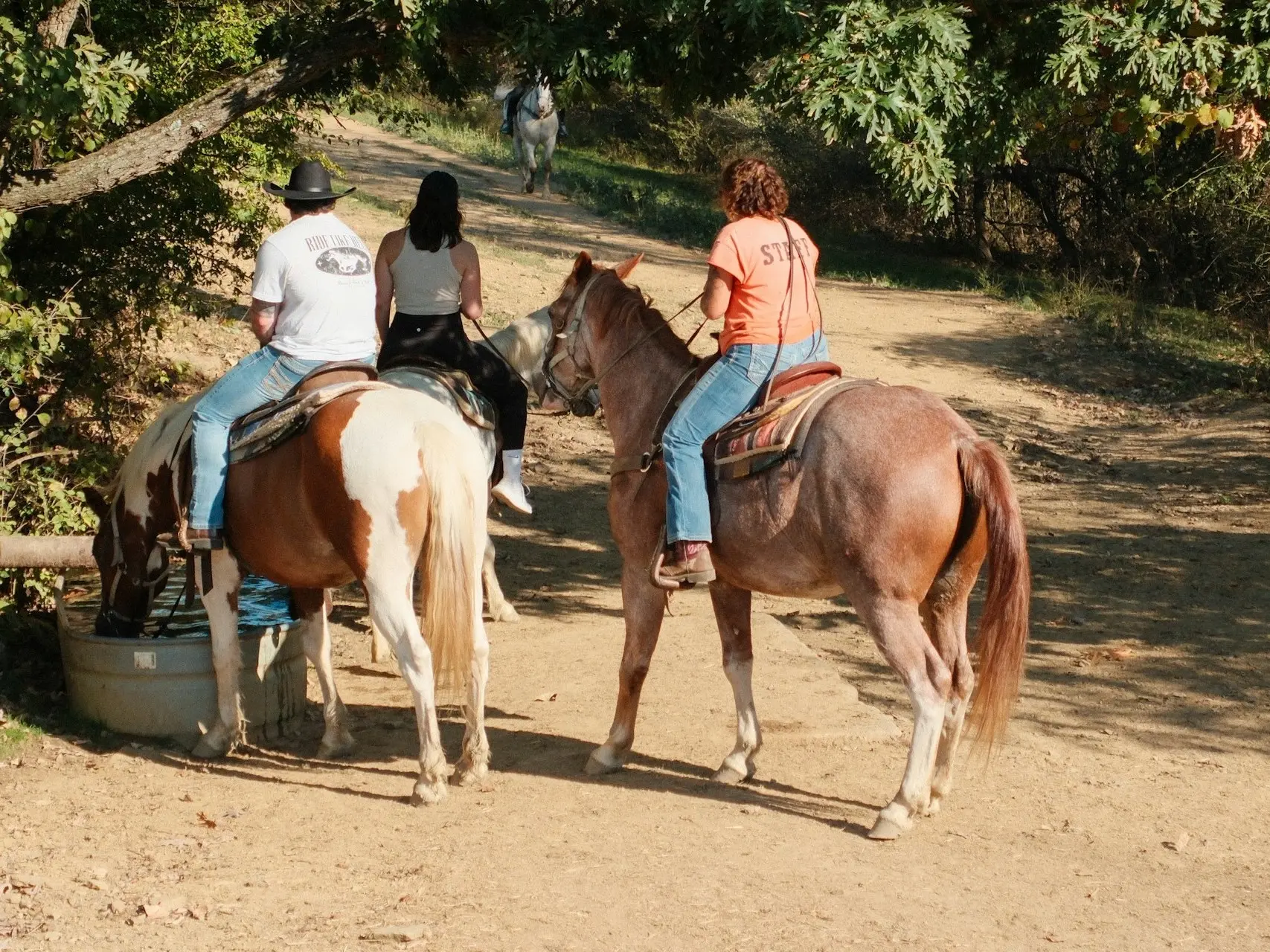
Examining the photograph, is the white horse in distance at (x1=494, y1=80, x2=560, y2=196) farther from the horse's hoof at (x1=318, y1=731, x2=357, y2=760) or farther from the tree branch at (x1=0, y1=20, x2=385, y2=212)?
the horse's hoof at (x1=318, y1=731, x2=357, y2=760)

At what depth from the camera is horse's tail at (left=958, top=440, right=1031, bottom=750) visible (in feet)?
17.5

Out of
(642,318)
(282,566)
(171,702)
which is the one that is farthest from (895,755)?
(171,702)

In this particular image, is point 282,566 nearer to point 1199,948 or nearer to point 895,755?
point 895,755

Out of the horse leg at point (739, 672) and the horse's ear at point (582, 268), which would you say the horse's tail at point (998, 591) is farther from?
the horse's ear at point (582, 268)

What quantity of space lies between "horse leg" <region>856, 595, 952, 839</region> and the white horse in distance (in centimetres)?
1694

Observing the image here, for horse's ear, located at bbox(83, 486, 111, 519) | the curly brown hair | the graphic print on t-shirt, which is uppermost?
the curly brown hair

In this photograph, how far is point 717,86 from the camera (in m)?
7.42

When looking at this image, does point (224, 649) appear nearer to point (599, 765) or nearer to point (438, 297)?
point (599, 765)

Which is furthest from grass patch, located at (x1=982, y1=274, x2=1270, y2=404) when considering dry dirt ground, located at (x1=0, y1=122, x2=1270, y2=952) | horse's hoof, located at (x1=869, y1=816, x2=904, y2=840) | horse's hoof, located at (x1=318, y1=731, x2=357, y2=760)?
horse's hoof, located at (x1=318, y1=731, x2=357, y2=760)

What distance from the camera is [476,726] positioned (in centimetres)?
607

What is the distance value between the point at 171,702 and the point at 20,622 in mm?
1847

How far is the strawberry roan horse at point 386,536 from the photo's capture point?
5758 millimetres

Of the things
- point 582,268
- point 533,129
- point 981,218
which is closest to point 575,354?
point 582,268

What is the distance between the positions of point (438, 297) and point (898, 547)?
122 inches
